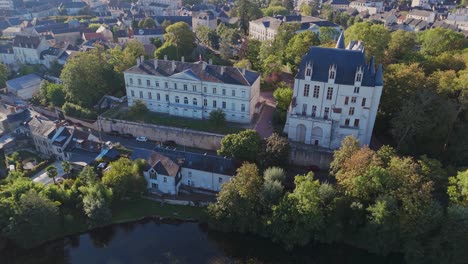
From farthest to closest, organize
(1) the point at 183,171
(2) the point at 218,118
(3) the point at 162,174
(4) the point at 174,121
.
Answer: (4) the point at 174,121
(2) the point at 218,118
(1) the point at 183,171
(3) the point at 162,174

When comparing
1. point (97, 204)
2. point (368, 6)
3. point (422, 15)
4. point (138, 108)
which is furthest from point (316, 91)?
point (368, 6)

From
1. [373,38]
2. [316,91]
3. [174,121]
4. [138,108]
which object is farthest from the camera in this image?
[373,38]

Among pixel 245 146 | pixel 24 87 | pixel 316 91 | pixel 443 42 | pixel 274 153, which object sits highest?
pixel 443 42

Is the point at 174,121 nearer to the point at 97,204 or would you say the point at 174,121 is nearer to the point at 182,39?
the point at 97,204

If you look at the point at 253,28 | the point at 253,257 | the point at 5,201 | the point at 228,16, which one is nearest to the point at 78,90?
the point at 5,201

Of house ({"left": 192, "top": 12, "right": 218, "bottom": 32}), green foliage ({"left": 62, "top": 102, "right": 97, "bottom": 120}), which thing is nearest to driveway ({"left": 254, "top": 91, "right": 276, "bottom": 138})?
green foliage ({"left": 62, "top": 102, "right": 97, "bottom": 120})

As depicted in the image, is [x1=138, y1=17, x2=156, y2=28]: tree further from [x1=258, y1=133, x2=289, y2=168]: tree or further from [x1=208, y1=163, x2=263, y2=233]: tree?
[x1=208, y1=163, x2=263, y2=233]: tree
